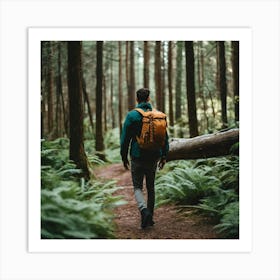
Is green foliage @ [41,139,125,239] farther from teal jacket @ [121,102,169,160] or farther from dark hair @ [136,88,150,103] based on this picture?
dark hair @ [136,88,150,103]

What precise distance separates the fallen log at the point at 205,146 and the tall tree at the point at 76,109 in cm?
163

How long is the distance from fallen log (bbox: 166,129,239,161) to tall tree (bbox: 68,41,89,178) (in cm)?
163

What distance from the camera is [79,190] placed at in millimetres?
4988

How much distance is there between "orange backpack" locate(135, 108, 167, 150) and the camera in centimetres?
482

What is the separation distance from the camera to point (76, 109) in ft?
20.2

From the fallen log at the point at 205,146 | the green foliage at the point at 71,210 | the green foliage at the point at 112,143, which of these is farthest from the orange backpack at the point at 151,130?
the green foliage at the point at 112,143

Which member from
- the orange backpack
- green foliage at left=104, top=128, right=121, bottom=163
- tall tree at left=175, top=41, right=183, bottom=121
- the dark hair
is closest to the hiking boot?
the orange backpack

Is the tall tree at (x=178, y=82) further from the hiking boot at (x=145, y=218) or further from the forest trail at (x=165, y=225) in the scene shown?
the hiking boot at (x=145, y=218)

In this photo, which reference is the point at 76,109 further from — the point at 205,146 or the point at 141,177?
the point at 205,146
